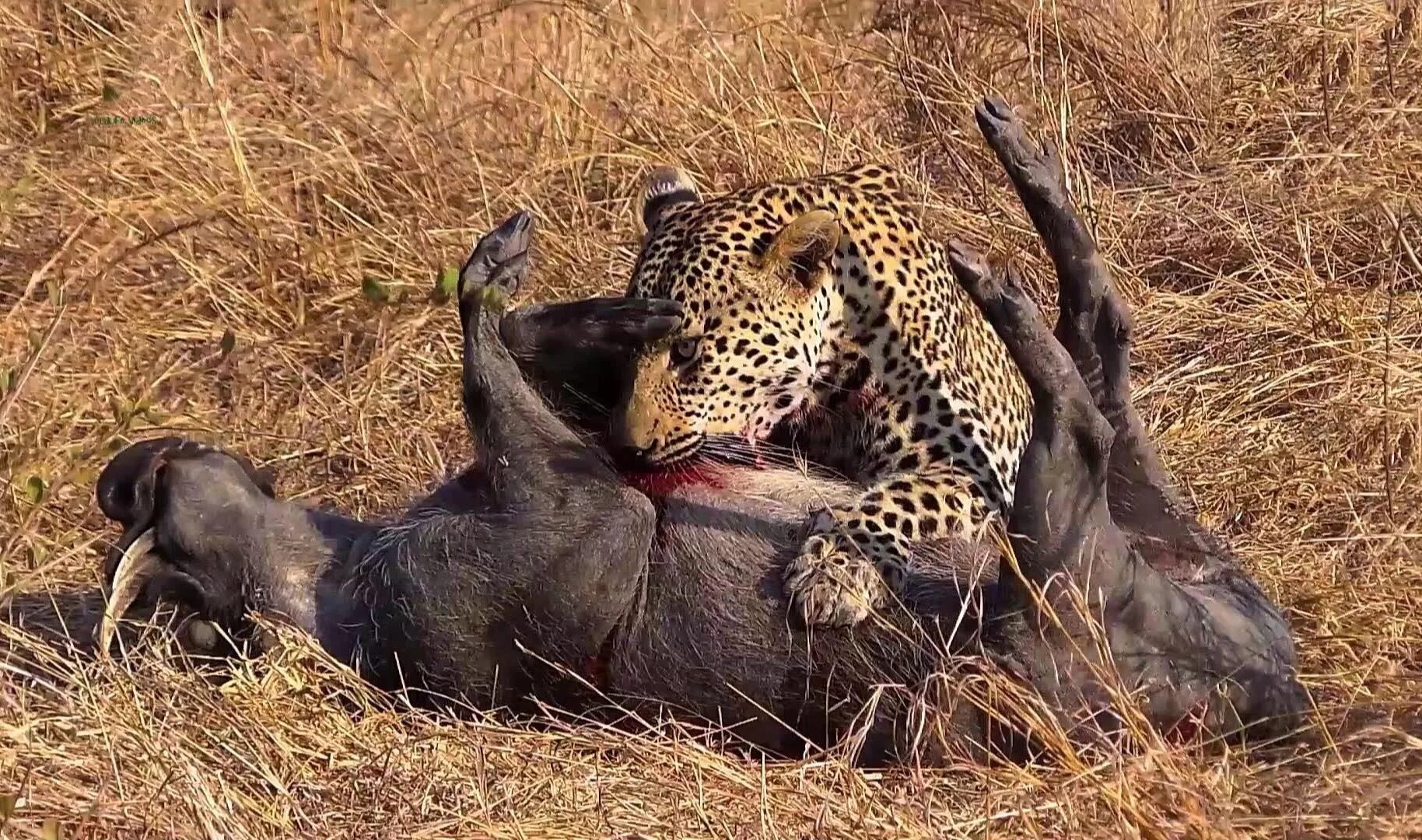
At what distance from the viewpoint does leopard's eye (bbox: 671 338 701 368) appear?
5.06m

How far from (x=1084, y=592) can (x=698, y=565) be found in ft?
3.00

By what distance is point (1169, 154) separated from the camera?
25.3 ft

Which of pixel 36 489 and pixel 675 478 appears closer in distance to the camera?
pixel 36 489

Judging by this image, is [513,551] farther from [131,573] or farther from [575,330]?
[131,573]

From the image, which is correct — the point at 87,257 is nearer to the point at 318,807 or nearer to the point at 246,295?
the point at 246,295

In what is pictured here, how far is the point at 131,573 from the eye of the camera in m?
4.73

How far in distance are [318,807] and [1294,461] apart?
305 centimetres

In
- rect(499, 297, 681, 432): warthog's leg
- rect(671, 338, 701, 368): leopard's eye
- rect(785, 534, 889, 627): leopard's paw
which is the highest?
rect(499, 297, 681, 432): warthog's leg

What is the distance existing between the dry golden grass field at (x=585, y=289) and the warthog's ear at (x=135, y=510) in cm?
10

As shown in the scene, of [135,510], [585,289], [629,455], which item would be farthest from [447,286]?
[585,289]

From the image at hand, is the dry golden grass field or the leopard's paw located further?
the leopard's paw

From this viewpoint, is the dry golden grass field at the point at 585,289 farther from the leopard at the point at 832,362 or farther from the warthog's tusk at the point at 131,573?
the leopard at the point at 832,362

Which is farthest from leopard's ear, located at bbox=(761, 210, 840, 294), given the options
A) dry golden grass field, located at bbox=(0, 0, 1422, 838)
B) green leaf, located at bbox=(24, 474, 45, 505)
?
green leaf, located at bbox=(24, 474, 45, 505)

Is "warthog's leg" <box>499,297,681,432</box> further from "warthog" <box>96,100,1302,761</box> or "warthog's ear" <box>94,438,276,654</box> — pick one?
"warthog's ear" <box>94,438,276,654</box>
